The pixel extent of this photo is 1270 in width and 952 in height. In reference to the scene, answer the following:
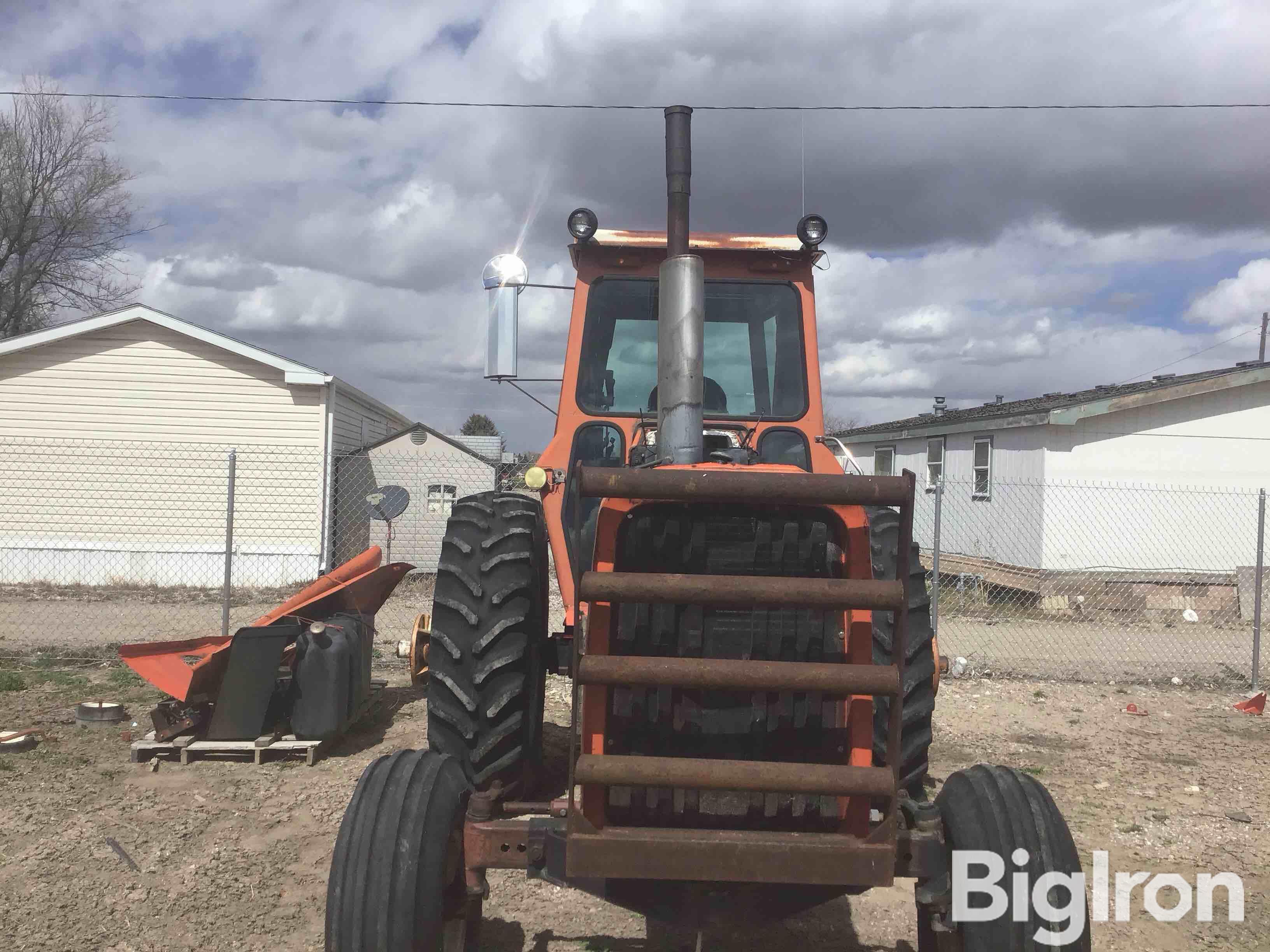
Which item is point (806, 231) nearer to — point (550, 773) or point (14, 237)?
point (550, 773)

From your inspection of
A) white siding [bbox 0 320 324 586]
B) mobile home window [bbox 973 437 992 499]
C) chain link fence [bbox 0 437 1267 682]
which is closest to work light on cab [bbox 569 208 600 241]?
chain link fence [bbox 0 437 1267 682]

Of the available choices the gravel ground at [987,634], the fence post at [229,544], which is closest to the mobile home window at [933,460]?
the gravel ground at [987,634]

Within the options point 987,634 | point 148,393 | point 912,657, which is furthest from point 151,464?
point 912,657

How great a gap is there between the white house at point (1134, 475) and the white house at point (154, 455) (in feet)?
26.5

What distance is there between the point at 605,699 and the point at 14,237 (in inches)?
1096

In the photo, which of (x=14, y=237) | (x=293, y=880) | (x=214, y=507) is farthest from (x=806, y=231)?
(x=14, y=237)

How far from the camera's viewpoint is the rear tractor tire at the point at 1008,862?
7.79 feet

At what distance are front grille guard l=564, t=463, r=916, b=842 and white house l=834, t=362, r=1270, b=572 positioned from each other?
435 inches

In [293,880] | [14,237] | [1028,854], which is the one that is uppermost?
[14,237]

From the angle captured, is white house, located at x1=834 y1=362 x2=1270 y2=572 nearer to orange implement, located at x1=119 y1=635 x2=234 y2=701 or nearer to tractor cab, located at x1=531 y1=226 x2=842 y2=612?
tractor cab, located at x1=531 y1=226 x2=842 y2=612

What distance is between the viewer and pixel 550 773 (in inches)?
204

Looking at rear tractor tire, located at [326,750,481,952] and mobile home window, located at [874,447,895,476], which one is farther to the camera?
mobile home window, located at [874,447,895,476]

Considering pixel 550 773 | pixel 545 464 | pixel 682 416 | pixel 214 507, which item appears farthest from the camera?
pixel 214 507

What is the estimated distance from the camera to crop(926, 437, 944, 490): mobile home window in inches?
696
